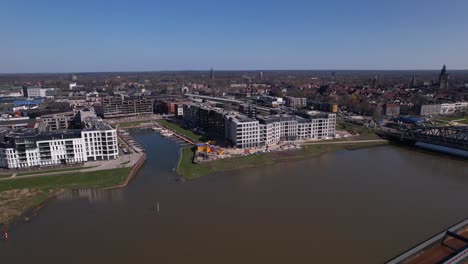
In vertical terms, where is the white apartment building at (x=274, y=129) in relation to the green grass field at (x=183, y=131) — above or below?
above

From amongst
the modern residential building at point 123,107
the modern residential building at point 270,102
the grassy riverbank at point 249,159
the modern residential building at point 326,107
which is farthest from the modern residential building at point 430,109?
the modern residential building at point 123,107

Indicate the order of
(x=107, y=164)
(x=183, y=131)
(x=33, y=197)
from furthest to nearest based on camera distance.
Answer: (x=183, y=131) → (x=107, y=164) → (x=33, y=197)

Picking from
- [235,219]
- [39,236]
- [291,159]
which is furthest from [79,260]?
[291,159]

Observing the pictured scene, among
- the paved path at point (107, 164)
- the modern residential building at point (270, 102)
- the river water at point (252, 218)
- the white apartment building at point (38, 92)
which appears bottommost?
the river water at point (252, 218)

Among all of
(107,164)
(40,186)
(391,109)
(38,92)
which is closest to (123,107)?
(107,164)

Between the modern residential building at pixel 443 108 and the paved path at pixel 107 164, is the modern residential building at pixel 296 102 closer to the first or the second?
the modern residential building at pixel 443 108

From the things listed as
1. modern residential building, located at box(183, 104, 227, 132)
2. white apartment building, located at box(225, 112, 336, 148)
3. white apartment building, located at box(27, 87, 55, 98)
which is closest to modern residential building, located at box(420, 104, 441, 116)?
white apartment building, located at box(225, 112, 336, 148)

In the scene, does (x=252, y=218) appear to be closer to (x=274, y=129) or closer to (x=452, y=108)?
(x=274, y=129)

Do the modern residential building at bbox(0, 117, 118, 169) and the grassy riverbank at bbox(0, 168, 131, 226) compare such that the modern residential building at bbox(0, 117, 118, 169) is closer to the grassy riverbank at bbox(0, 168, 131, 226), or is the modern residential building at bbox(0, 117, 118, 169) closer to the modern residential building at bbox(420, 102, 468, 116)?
the grassy riverbank at bbox(0, 168, 131, 226)
